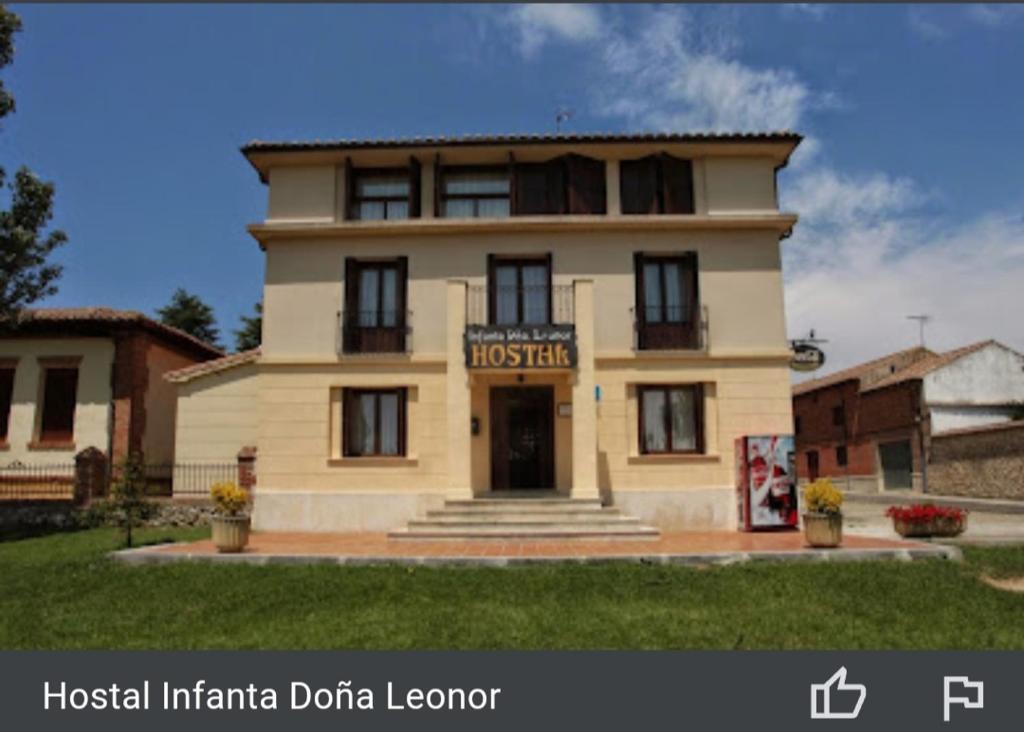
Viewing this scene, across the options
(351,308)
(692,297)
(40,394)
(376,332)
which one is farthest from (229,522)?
(40,394)

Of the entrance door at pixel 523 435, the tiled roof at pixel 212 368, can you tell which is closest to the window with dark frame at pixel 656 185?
the entrance door at pixel 523 435

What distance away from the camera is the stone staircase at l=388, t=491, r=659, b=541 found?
40.7ft

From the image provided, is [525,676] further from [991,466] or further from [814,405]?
[814,405]

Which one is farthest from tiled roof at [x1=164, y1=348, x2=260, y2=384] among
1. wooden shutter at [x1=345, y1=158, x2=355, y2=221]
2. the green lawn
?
the green lawn

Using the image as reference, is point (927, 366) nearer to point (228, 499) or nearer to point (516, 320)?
point (516, 320)

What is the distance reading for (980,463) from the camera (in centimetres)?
2484

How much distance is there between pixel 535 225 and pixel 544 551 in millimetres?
7110

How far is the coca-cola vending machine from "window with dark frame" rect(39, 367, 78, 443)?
17.0 meters

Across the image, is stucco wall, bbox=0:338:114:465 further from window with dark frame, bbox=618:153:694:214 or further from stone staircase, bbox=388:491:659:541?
window with dark frame, bbox=618:153:694:214

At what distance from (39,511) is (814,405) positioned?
3446 cm

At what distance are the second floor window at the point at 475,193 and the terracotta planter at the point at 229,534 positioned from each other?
25.4ft

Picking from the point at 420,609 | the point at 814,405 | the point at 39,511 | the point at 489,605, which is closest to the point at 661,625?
the point at 489,605

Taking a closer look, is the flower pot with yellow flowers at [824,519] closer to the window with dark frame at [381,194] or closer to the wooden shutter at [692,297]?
the wooden shutter at [692,297]

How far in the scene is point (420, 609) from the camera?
7.36m
